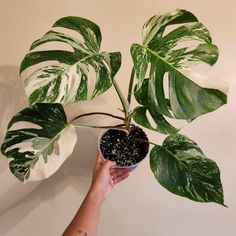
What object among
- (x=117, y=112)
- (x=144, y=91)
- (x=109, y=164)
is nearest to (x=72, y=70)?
(x=144, y=91)

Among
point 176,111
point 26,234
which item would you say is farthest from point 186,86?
point 26,234

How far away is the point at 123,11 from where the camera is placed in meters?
1.10

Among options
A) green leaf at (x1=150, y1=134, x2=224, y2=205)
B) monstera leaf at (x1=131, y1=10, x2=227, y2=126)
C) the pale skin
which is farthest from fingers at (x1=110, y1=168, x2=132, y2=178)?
monstera leaf at (x1=131, y1=10, x2=227, y2=126)

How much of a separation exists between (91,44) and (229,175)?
65cm

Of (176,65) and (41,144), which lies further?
(41,144)

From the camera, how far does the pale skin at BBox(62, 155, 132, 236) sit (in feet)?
2.67

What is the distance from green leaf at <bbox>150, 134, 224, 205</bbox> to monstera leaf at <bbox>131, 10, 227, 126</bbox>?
0.48 ft

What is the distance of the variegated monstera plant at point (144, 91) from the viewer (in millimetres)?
671

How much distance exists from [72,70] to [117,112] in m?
0.43

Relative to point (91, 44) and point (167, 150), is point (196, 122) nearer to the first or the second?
point (167, 150)

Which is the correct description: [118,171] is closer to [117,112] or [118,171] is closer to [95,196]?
[95,196]

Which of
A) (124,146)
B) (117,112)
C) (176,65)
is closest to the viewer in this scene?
(176,65)

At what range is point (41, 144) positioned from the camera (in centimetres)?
81

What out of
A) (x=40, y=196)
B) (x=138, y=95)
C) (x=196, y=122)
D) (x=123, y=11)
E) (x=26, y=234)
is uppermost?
(x=123, y=11)
